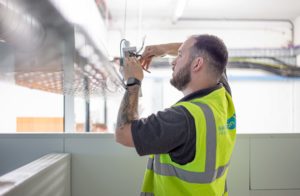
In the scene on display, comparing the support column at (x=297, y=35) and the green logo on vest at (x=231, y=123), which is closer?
the green logo on vest at (x=231, y=123)

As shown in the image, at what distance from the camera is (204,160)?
781 millimetres

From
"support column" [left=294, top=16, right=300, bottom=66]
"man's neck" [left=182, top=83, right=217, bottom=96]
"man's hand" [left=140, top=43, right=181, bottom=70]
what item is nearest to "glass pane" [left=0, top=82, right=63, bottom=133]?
"man's hand" [left=140, top=43, right=181, bottom=70]

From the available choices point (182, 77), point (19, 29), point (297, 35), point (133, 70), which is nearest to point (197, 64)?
point (182, 77)

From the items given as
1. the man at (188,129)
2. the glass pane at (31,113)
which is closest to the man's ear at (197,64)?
the man at (188,129)

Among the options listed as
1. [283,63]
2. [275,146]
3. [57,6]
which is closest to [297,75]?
[283,63]

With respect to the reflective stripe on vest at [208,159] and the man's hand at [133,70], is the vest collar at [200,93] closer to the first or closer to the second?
the reflective stripe on vest at [208,159]

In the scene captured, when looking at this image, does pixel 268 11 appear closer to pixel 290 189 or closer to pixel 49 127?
pixel 290 189

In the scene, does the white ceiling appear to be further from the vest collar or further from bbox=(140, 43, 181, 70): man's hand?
the vest collar

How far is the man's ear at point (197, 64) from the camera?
88 centimetres

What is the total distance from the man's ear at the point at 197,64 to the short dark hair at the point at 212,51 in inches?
0.6

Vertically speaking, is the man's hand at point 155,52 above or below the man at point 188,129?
above

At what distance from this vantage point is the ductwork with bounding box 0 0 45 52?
21.3 inches

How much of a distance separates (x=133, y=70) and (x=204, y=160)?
39 centimetres

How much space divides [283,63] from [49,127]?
3510 mm
